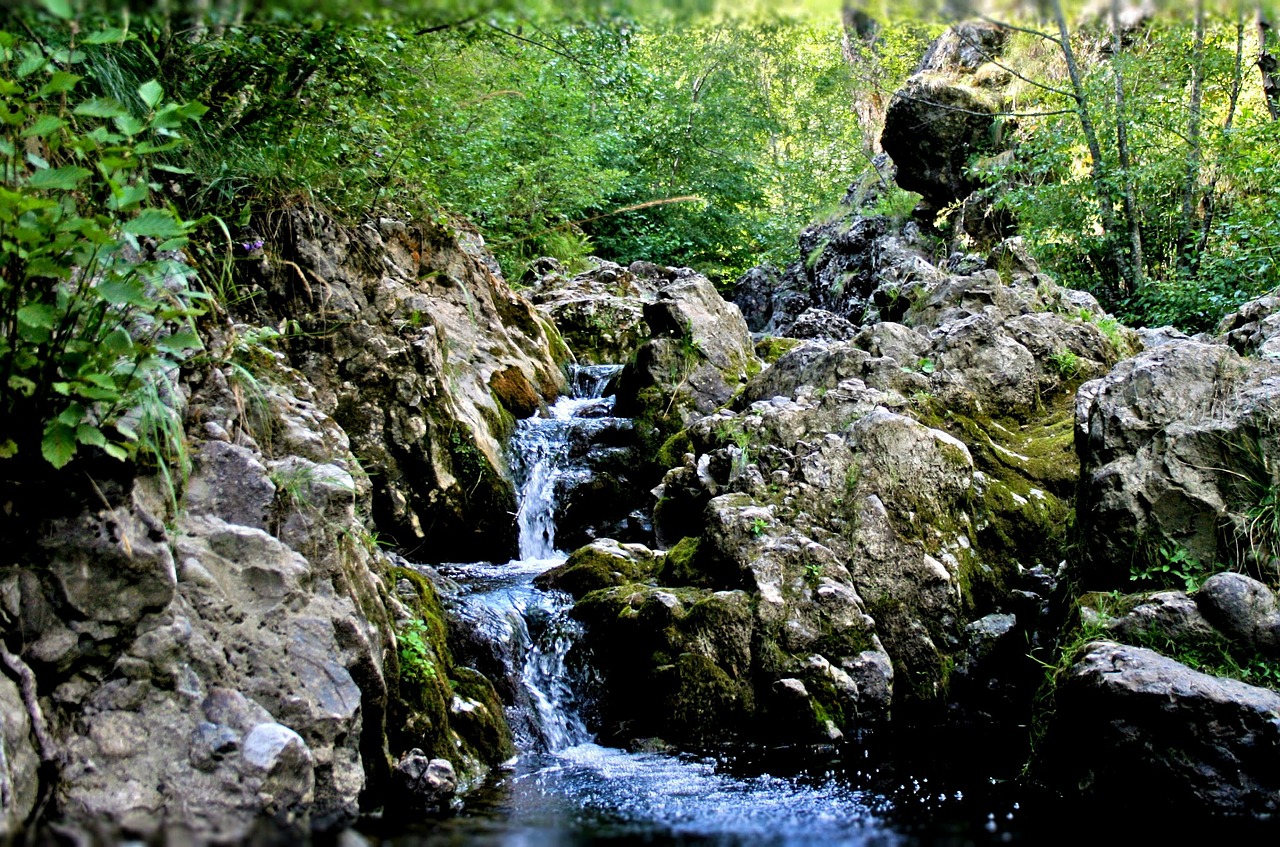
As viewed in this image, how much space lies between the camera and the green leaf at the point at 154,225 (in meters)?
2.80

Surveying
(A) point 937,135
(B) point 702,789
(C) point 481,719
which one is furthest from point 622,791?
(A) point 937,135

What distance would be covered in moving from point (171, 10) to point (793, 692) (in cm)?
470

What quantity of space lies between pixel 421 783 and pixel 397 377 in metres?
4.10

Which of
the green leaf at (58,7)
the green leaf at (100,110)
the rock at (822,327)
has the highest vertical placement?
the rock at (822,327)

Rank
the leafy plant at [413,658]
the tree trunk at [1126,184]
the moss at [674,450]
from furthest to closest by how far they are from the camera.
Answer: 1. the tree trunk at [1126,184]
2. the moss at [674,450]
3. the leafy plant at [413,658]

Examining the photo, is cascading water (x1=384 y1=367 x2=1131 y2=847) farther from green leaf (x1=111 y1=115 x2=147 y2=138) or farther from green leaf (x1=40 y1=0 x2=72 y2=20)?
green leaf (x1=111 y1=115 x2=147 y2=138)

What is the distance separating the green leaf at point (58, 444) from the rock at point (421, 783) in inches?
76.3

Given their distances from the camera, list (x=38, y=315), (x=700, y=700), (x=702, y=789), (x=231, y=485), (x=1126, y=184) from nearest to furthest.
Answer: (x=38, y=315), (x=231, y=485), (x=702, y=789), (x=700, y=700), (x=1126, y=184)

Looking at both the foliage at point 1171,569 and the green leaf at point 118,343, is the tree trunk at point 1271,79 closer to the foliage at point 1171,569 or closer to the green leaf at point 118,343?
the foliage at point 1171,569

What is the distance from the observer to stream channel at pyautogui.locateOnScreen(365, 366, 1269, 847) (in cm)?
300

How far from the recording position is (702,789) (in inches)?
166

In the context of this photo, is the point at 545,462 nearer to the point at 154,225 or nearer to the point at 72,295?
the point at 72,295

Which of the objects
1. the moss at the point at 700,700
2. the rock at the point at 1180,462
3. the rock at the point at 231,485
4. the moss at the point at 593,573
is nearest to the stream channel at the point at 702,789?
the moss at the point at 593,573

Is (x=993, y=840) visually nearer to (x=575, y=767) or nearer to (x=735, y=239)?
(x=575, y=767)
